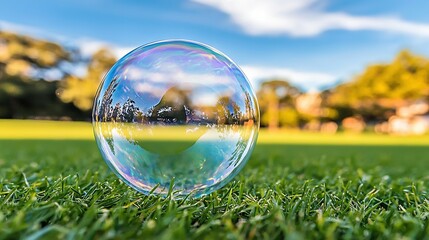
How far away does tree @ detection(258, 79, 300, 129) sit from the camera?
4141 cm

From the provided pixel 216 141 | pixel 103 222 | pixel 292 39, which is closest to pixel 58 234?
pixel 103 222

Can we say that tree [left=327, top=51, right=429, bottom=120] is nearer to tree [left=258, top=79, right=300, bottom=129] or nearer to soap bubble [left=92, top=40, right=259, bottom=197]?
tree [left=258, top=79, right=300, bottom=129]

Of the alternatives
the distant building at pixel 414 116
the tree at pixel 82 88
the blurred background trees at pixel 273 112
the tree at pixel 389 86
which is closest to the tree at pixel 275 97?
the blurred background trees at pixel 273 112

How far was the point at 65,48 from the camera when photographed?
120 ft

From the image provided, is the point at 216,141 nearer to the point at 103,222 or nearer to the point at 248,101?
the point at 248,101

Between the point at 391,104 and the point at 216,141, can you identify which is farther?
the point at 391,104

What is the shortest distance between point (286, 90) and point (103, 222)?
1716 inches

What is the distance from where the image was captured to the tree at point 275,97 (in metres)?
41.4

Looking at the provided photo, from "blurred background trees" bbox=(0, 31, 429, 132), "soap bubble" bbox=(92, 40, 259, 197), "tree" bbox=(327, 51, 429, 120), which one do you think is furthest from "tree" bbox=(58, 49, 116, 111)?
"soap bubble" bbox=(92, 40, 259, 197)

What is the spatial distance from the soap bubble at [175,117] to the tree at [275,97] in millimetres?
39373

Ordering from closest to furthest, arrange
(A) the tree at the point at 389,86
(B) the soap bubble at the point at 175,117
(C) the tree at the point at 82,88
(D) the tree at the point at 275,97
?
(B) the soap bubble at the point at 175,117, (A) the tree at the point at 389,86, (C) the tree at the point at 82,88, (D) the tree at the point at 275,97

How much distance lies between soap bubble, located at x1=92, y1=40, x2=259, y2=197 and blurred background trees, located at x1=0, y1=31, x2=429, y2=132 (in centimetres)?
3150

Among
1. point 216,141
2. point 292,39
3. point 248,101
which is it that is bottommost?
point 216,141

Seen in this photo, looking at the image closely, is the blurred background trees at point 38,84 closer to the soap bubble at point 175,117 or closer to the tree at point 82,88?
the tree at point 82,88
